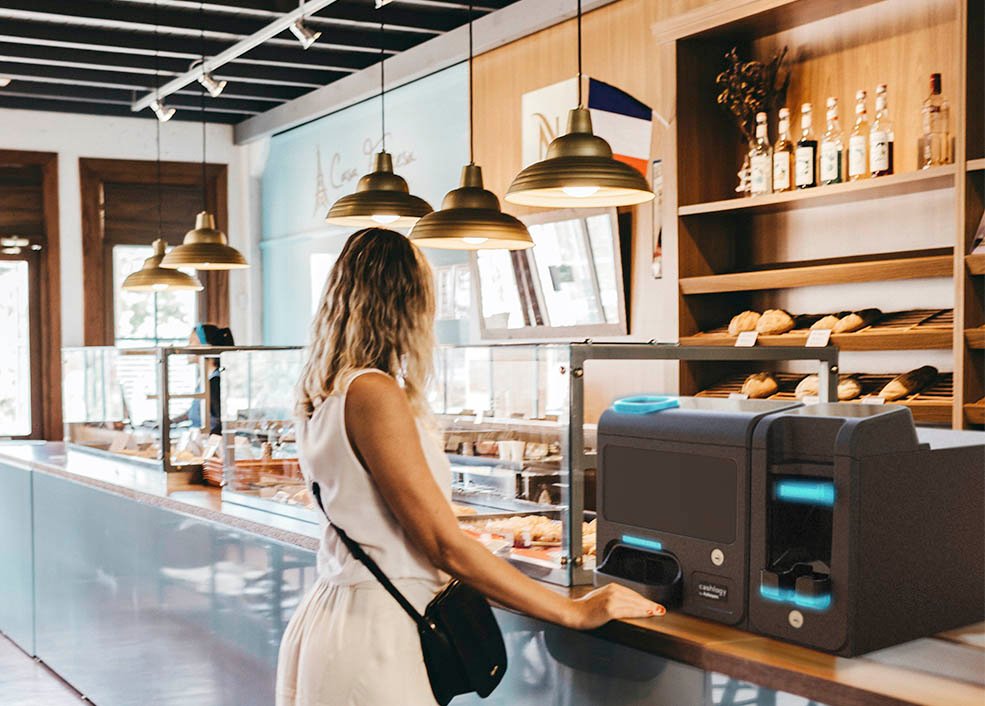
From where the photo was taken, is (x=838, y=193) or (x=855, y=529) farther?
(x=838, y=193)

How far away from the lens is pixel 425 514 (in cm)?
198

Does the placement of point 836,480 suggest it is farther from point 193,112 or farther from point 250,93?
point 193,112

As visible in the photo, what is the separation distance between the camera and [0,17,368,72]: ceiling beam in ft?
22.8

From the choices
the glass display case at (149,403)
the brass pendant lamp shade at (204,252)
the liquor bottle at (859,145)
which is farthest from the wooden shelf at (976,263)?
the brass pendant lamp shade at (204,252)

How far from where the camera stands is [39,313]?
929 centimetres

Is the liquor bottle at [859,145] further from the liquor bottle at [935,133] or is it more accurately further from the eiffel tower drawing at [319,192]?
the eiffel tower drawing at [319,192]

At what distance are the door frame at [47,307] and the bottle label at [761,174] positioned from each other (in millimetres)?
6442

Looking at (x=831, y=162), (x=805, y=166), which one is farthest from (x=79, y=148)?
(x=831, y=162)

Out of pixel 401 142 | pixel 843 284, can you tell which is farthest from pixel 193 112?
pixel 843 284

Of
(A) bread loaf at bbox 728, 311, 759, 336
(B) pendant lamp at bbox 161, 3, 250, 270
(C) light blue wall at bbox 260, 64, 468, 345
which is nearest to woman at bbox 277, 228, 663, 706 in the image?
(A) bread loaf at bbox 728, 311, 759, 336

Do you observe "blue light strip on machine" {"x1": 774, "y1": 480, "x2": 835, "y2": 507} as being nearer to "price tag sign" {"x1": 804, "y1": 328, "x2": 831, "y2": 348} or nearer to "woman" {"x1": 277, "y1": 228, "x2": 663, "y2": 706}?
"woman" {"x1": 277, "y1": 228, "x2": 663, "y2": 706}

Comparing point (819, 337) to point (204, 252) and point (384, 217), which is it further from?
point (204, 252)

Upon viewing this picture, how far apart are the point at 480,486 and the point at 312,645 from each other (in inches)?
43.6

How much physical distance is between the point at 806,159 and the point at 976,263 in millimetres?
903
